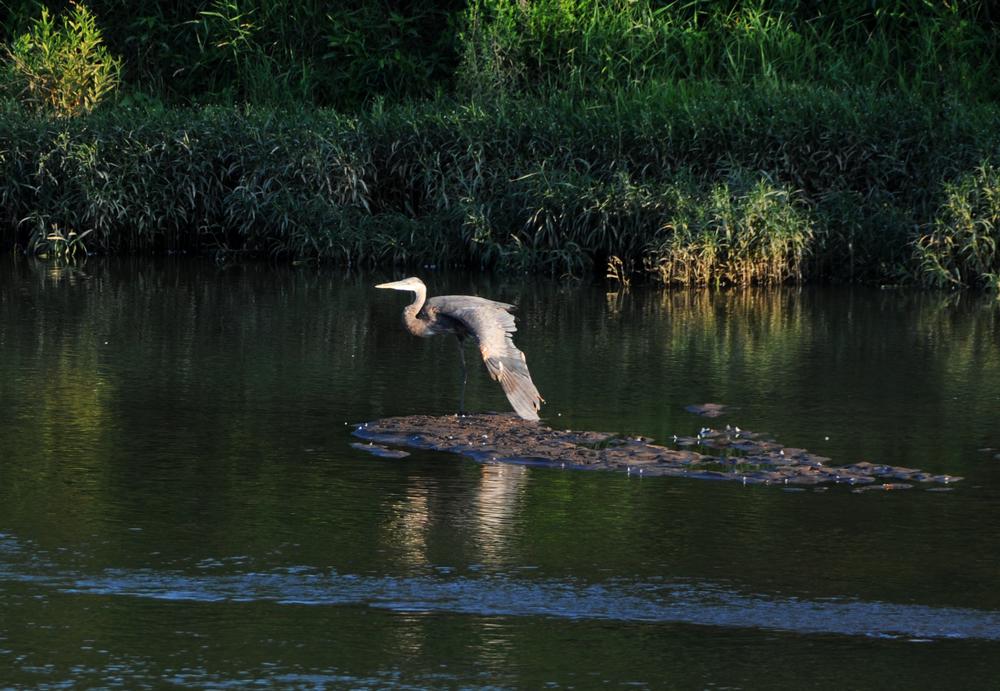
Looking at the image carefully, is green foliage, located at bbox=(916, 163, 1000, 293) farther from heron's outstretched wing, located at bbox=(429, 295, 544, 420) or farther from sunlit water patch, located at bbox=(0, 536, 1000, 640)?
sunlit water patch, located at bbox=(0, 536, 1000, 640)

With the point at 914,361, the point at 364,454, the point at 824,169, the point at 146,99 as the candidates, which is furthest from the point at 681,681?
the point at 146,99

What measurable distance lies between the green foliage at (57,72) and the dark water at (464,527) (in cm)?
913

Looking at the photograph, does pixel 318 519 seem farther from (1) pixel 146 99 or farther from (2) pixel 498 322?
(1) pixel 146 99

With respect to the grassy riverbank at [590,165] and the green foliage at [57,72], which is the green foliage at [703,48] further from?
the green foliage at [57,72]

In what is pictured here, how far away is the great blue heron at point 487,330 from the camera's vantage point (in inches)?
380

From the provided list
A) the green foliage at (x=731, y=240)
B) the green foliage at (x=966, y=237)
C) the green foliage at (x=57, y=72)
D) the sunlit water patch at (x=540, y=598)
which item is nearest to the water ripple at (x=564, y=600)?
the sunlit water patch at (x=540, y=598)

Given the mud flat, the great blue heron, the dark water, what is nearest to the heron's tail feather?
the great blue heron

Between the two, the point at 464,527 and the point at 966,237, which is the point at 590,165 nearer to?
the point at 966,237

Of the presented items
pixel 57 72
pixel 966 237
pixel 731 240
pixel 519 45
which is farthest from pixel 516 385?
pixel 57 72

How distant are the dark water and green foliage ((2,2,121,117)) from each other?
9.13m

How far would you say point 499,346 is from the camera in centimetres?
992

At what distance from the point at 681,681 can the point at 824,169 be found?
13904 mm

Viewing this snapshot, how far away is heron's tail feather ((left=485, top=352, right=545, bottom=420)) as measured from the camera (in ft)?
31.4

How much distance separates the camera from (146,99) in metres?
23.5
